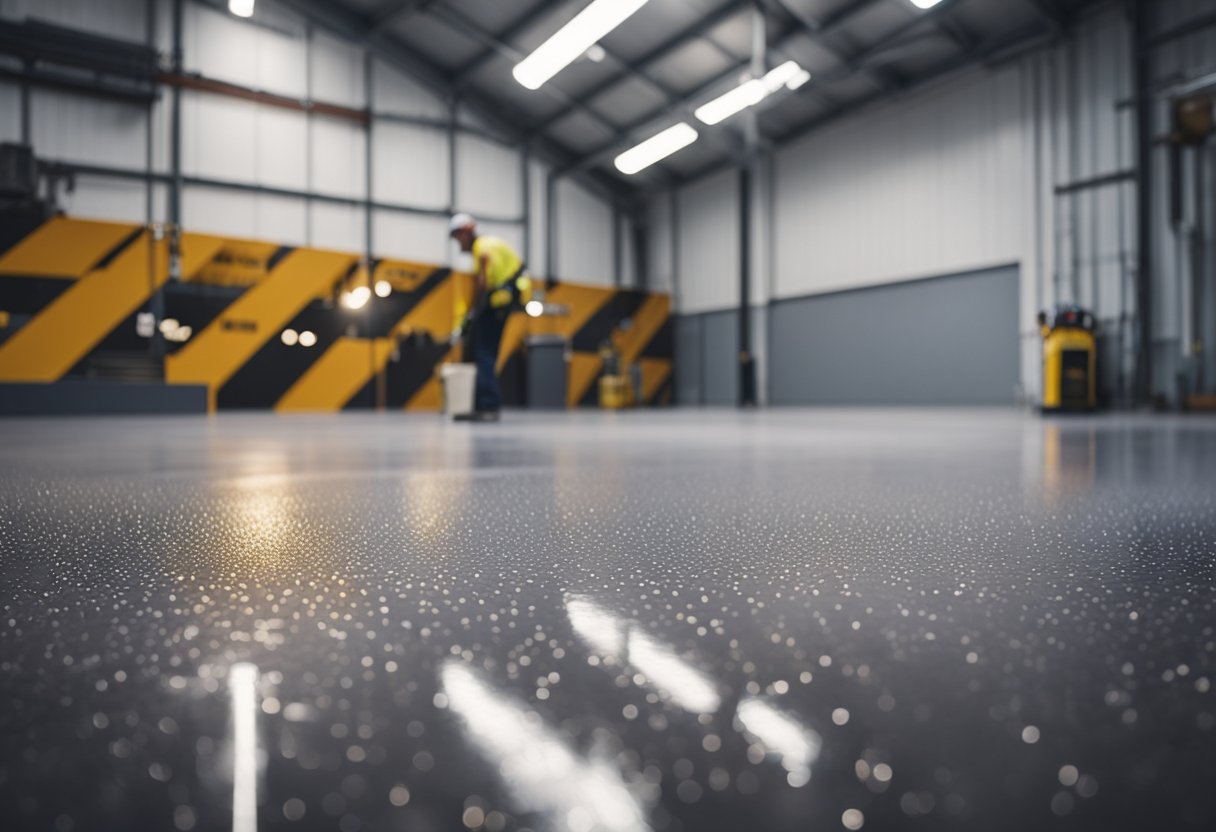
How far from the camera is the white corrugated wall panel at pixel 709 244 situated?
476 inches

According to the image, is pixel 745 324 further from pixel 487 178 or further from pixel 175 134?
pixel 175 134

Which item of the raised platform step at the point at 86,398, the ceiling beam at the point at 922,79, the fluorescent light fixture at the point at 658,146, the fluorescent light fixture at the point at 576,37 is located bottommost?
the raised platform step at the point at 86,398

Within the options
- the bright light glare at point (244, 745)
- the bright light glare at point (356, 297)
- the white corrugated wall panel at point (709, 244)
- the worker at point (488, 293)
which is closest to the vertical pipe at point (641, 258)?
the white corrugated wall panel at point (709, 244)

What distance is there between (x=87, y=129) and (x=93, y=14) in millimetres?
1349

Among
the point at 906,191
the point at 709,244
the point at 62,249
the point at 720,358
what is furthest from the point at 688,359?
the point at 62,249

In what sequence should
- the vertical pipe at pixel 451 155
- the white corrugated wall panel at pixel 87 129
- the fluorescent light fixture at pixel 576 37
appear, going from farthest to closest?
the vertical pipe at pixel 451 155, the white corrugated wall panel at pixel 87 129, the fluorescent light fixture at pixel 576 37

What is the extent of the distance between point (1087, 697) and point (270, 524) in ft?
2.77

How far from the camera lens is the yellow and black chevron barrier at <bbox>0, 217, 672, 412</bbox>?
298 inches

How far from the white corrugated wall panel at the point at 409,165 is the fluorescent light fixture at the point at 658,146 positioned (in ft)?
8.62

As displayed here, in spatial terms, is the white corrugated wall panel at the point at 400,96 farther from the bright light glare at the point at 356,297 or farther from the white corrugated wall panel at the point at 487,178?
the bright light glare at the point at 356,297

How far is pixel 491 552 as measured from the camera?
735 millimetres

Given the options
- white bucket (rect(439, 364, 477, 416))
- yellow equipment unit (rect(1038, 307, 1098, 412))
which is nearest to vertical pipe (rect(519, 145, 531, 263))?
white bucket (rect(439, 364, 477, 416))

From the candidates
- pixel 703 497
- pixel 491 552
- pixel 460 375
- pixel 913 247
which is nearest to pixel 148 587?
pixel 491 552

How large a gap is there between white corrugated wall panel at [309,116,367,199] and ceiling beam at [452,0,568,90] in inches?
62.1
